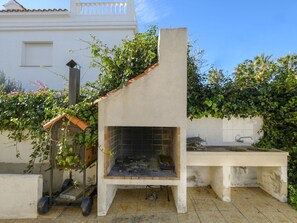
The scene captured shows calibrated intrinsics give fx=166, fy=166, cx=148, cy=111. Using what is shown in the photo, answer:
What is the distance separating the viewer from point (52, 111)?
4.40 meters

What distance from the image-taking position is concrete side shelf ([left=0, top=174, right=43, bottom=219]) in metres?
3.83

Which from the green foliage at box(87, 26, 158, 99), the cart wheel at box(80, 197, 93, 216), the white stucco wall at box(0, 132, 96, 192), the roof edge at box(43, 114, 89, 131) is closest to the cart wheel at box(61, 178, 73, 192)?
the white stucco wall at box(0, 132, 96, 192)

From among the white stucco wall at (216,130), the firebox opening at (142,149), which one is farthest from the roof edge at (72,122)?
the white stucco wall at (216,130)

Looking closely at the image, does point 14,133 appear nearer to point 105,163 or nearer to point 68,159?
point 68,159

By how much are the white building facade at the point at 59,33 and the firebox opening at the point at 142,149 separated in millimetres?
4478

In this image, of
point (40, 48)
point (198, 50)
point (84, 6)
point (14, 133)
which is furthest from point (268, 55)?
point (40, 48)

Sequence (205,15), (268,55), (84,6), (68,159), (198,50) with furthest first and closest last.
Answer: (84,6)
(205,15)
(268,55)
(198,50)
(68,159)

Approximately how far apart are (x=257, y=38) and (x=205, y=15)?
2.92 metres

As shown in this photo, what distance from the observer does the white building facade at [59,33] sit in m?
8.58

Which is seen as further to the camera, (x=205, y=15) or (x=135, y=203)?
(x=205, y=15)

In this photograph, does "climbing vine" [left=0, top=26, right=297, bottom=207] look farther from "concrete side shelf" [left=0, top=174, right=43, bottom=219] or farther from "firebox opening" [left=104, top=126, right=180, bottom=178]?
"firebox opening" [left=104, top=126, right=180, bottom=178]

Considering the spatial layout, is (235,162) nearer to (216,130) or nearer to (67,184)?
(216,130)

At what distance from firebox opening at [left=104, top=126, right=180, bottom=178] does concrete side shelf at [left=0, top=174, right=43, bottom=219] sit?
1.85m

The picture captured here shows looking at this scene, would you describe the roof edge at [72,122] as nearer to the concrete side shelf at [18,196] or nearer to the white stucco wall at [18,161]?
the concrete side shelf at [18,196]
